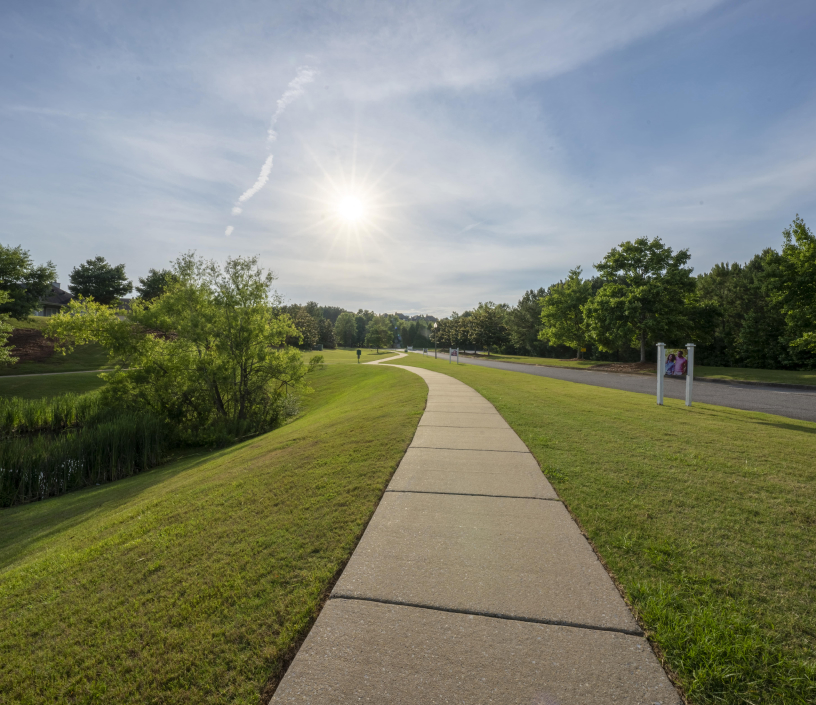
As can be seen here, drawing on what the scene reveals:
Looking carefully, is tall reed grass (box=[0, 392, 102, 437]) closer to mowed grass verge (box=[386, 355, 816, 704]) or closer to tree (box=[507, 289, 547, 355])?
mowed grass verge (box=[386, 355, 816, 704])

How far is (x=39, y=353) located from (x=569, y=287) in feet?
156

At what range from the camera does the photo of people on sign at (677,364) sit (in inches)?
385

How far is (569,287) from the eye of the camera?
42.9m

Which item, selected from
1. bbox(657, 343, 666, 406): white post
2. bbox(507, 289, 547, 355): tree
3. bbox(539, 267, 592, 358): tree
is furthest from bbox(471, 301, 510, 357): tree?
bbox(657, 343, 666, 406): white post

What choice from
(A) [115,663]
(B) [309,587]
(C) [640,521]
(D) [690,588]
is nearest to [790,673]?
(D) [690,588]

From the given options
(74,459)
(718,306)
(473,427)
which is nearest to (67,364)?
(74,459)

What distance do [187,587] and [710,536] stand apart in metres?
4.09

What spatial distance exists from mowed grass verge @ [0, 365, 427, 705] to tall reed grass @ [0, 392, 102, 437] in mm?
9667

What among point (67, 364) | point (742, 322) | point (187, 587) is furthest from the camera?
point (742, 322)

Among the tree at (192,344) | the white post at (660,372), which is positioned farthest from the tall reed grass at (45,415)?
the white post at (660,372)

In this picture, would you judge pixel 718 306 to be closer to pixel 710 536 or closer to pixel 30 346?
pixel 710 536

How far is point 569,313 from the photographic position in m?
41.2

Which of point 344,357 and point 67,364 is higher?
point 344,357

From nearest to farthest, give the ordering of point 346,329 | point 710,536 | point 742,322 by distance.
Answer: point 710,536 → point 742,322 → point 346,329
